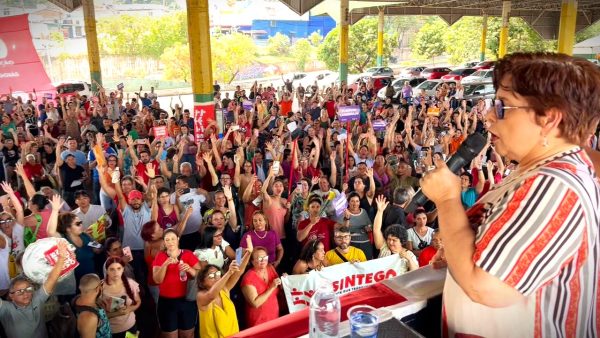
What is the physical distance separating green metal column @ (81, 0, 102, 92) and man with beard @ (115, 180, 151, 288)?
46.7 ft

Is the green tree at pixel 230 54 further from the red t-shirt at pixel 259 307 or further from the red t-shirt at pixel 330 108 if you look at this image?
the red t-shirt at pixel 259 307

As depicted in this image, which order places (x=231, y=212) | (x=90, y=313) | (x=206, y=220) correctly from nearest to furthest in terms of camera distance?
(x=90, y=313) → (x=206, y=220) → (x=231, y=212)

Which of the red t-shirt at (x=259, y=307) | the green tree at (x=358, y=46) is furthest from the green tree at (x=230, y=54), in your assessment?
the red t-shirt at (x=259, y=307)

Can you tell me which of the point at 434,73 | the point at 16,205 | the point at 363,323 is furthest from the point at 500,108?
the point at 434,73

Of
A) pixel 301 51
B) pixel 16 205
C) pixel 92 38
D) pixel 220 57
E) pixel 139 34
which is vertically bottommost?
pixel 16 205

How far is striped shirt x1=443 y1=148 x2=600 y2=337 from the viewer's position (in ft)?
3.86

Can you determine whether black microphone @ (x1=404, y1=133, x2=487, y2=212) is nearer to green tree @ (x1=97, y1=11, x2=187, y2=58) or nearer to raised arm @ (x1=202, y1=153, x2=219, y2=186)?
raised arm @ (x1=202, y1=153, x2=219, y2=186)

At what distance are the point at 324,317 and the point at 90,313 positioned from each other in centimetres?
303

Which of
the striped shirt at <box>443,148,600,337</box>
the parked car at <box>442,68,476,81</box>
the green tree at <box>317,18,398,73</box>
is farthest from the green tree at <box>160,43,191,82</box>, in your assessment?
the striped shirt at <box>443,148,600,337</box>

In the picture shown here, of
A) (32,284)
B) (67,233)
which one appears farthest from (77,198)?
(32,284)

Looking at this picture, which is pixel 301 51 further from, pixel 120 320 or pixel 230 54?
pixel 120 320

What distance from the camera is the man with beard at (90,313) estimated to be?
12.5 ft

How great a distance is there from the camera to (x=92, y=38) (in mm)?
18266

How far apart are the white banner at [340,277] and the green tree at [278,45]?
35.8 metres
